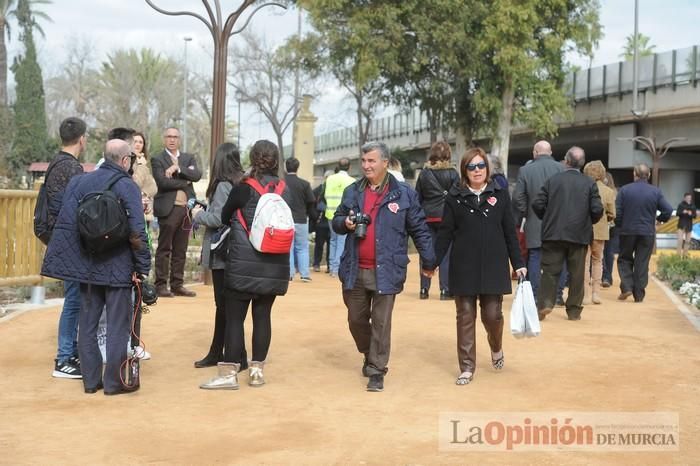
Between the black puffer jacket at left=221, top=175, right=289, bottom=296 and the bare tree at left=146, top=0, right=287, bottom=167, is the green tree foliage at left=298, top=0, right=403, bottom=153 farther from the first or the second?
the black puffer jacket at left=221, top=175, right=289, bottom=296

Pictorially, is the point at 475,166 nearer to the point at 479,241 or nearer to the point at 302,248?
the point at 479,241

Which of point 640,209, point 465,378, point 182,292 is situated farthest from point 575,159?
point 182,292

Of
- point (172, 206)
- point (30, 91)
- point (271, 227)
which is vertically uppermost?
point (30, 91)

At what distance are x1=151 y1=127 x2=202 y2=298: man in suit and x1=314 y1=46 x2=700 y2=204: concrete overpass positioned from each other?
2877 cm

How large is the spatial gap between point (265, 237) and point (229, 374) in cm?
106

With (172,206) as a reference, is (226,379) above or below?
below

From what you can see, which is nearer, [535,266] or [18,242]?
[18,242]

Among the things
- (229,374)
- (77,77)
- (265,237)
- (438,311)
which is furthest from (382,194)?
(77,77)

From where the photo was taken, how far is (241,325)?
24.9 feet

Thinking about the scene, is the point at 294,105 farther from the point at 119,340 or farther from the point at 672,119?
the point at 119,340

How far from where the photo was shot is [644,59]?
40.5m

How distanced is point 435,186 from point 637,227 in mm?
3213

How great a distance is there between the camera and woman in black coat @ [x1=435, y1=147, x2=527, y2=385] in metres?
7.95

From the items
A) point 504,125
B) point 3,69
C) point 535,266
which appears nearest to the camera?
point 535,266
